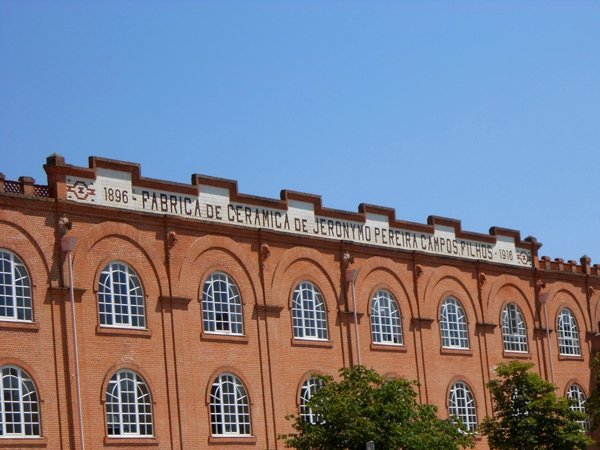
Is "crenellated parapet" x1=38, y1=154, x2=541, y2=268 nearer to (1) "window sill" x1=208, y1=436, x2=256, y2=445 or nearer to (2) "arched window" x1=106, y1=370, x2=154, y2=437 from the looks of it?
(2) "arched window" x1=106, y1=370, x2=154, y2=437

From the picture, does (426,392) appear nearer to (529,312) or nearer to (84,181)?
(529,312)

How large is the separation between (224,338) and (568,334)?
2490 cm

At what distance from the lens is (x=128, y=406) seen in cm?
4666

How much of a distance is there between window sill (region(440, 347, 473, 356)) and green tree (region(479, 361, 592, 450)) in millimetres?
4345

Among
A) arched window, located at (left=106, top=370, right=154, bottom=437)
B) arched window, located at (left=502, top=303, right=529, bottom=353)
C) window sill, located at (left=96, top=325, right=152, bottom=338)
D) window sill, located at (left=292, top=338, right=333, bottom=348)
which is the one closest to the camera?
arched window, located at (left=106, top=370, right=154, bottom=437)

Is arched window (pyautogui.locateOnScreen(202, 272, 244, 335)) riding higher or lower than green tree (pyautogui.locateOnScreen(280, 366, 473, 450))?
higher

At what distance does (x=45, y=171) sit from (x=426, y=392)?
21.2m

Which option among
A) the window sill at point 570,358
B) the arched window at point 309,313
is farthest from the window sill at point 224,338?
the window sill at point 570,358

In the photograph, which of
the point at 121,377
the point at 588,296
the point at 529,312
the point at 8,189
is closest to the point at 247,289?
the point at 121,377

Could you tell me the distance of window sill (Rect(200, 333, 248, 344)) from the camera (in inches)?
1960

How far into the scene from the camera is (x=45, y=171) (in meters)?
46.2

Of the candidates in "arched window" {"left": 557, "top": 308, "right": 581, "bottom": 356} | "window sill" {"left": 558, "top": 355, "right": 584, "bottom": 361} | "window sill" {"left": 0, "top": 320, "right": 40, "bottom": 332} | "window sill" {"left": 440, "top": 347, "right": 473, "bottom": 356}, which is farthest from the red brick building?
"arched window" {"left": 557, "top": 308, "right": 581, "bottom": 356}

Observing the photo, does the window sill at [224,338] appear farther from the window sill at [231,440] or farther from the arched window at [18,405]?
the arched window at [18,405]

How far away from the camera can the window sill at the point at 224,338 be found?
49781 mm
